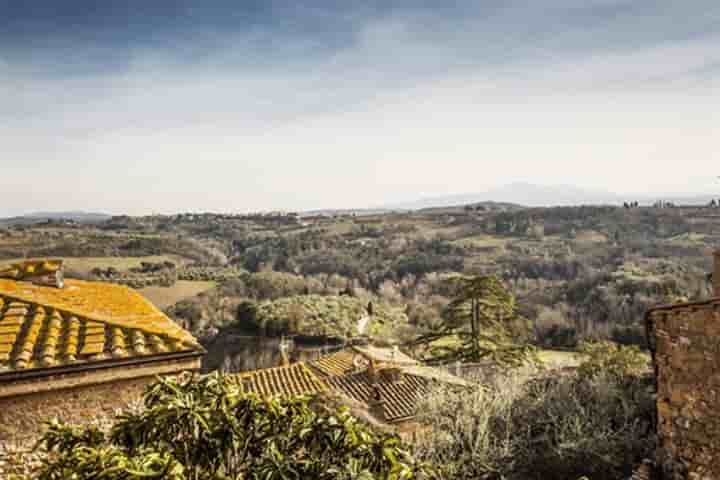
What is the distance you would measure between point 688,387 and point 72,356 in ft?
27.5

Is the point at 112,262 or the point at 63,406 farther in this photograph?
the point at 112,262

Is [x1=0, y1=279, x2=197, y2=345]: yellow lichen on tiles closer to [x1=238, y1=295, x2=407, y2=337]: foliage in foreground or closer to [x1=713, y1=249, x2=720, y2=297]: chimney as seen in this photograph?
[x1=713, y1=249, x2=720, y2=297]: chimney

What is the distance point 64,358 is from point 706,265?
6253 centimetres

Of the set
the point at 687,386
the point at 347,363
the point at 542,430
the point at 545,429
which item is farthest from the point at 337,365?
the point at 687,386

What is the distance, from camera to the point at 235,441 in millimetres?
3434

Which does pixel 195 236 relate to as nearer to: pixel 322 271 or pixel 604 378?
pixel 322 271

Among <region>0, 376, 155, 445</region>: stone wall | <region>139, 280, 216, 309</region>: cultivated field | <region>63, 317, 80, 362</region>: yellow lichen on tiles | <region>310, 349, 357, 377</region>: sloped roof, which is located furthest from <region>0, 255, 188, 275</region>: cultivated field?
<region>0, 376, 155, 445</region>: stone wall

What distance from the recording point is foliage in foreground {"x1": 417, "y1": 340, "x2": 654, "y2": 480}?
9.30 m

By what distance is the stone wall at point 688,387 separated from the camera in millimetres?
7482

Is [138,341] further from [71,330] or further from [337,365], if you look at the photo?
[337,365]

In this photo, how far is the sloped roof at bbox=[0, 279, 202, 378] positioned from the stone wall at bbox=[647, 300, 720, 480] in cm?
707

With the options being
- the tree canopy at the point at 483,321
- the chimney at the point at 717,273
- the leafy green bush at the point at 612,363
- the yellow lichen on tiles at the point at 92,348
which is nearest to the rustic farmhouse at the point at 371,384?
the leafy green bush at the point at 612,363

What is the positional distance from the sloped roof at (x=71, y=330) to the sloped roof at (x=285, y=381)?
27.6 ft

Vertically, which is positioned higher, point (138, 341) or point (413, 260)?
point (138, 341)
